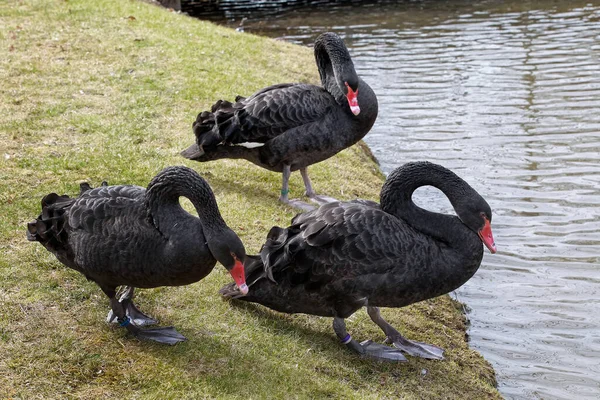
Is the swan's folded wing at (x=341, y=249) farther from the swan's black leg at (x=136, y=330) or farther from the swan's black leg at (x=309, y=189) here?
the swan's black leg at (x=309, y=189)

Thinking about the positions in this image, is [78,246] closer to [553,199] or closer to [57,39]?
[553,199]

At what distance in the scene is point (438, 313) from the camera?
18.9 feet

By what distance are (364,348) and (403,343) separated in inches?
11.1

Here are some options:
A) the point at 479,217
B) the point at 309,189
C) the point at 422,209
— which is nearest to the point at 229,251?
the point at 422,209

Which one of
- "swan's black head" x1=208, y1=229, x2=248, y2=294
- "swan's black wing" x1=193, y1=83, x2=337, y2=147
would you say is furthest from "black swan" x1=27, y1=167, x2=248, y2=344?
"swan's black wing" x1=193, y1=83, x2=337, y2=147

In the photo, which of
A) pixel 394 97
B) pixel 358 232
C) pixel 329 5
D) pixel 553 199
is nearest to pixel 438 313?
pixel 358 232

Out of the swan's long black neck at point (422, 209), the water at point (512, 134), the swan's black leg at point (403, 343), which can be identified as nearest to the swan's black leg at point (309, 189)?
the water at point (512, 134)

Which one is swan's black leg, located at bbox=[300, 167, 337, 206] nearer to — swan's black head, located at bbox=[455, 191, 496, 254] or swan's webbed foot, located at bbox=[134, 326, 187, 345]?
swan's black head, located at bbox=[455, 191, 496, 254]

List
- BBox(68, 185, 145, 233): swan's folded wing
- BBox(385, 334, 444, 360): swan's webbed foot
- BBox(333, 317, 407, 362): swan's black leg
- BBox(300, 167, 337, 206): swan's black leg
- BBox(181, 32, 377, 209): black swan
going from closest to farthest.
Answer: BBox(68, 185, 145, 233): swan's folded wing < BBox(333, 317, 407, 362): swan's black leg < BBox(385, 334, 444, 360): swan's webbed foot < BBox(181, 32, 377, 209): black swan < BBox(300, 167, 337, 206): swan's black leg

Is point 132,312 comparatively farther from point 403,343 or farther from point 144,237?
point 403,343

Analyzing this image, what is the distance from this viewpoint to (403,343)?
4.93m

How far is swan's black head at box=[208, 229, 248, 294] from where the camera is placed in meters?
4.15

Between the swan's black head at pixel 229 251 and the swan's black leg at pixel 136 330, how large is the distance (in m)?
0.68

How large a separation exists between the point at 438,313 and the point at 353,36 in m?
10.1
